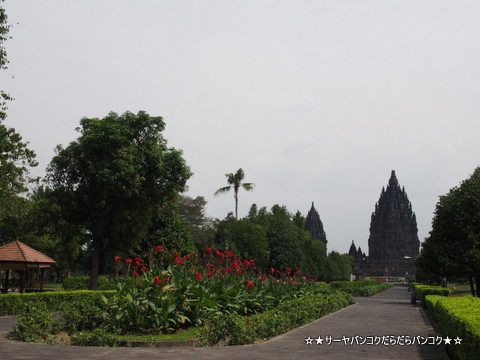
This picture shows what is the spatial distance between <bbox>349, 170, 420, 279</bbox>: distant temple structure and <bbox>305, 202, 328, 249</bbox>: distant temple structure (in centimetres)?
1464

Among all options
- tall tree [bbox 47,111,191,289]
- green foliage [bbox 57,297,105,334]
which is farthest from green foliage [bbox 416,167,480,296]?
green foliage [bbox 57,297,105,334]

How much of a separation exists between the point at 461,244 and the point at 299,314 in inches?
805

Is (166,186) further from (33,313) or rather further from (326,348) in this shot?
(326,348)

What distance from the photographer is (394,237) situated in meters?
151

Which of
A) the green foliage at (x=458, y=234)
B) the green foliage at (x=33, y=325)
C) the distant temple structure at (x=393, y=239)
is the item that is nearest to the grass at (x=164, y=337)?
the green foliage at (x=33, y=325)

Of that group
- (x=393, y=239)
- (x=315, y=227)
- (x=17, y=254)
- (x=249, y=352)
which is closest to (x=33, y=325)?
(x=249, y=352)

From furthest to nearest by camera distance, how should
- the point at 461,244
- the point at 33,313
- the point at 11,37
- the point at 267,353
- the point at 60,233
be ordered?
the point at 60,233 → the point at 461,244 → the point at 11,37 → the point at 33,313 → the point at 267,353

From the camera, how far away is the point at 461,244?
32.7 m

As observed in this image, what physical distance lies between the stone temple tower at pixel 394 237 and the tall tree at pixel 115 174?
4997 inches

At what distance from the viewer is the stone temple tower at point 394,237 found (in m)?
150

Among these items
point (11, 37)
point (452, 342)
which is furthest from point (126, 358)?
point (11, 37)

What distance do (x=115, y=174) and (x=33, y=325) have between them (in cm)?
1837

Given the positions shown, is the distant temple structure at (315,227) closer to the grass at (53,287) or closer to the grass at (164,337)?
the grass at (53,287)

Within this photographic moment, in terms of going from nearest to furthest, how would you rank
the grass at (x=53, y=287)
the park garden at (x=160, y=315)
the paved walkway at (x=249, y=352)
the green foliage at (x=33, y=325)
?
the paved walkway at (x=249, y=352) < the park garden at (x=160, y=315) < the green foliage at (x=33, y=325) < the grass at (x=53, y=287)
